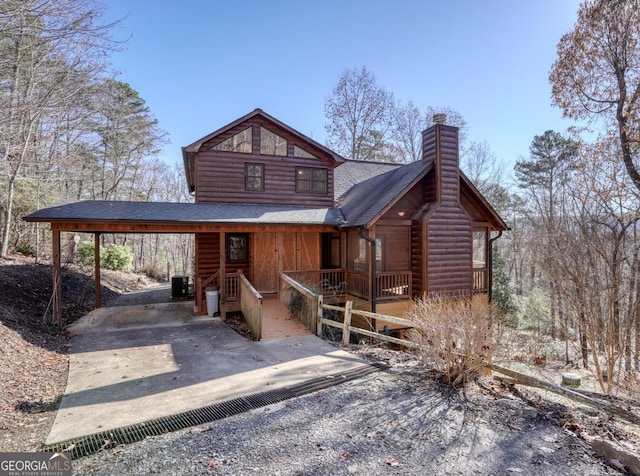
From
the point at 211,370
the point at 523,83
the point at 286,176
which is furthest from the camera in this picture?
the point at 523,83

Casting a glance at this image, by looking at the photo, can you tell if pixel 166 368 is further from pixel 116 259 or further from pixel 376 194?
pixel 116 259

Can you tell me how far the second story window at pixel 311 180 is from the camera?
13.1 meters

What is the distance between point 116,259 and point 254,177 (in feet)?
42.1

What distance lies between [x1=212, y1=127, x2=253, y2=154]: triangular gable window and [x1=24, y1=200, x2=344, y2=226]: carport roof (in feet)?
7.21

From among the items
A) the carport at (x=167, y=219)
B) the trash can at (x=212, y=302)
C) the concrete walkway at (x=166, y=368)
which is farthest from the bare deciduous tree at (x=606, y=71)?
the trash can at (x=212, y=302)

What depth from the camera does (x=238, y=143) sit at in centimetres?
1228

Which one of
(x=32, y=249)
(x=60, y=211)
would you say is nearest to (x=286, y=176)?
(x=60, y=211)

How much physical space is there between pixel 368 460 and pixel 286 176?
35.7 feet

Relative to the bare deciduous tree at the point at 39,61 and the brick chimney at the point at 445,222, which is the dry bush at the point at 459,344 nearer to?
the brick chimney at the point at 445,222

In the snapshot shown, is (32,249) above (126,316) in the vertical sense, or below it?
above

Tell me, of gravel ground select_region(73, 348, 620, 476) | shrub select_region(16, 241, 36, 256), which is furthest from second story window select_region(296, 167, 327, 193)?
shrub select_region(16, 241, 36, 256)

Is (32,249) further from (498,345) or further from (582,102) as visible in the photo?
(582,102)

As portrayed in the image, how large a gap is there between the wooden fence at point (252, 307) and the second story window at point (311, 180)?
4.89 meters

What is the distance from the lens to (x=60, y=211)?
8.78 m
